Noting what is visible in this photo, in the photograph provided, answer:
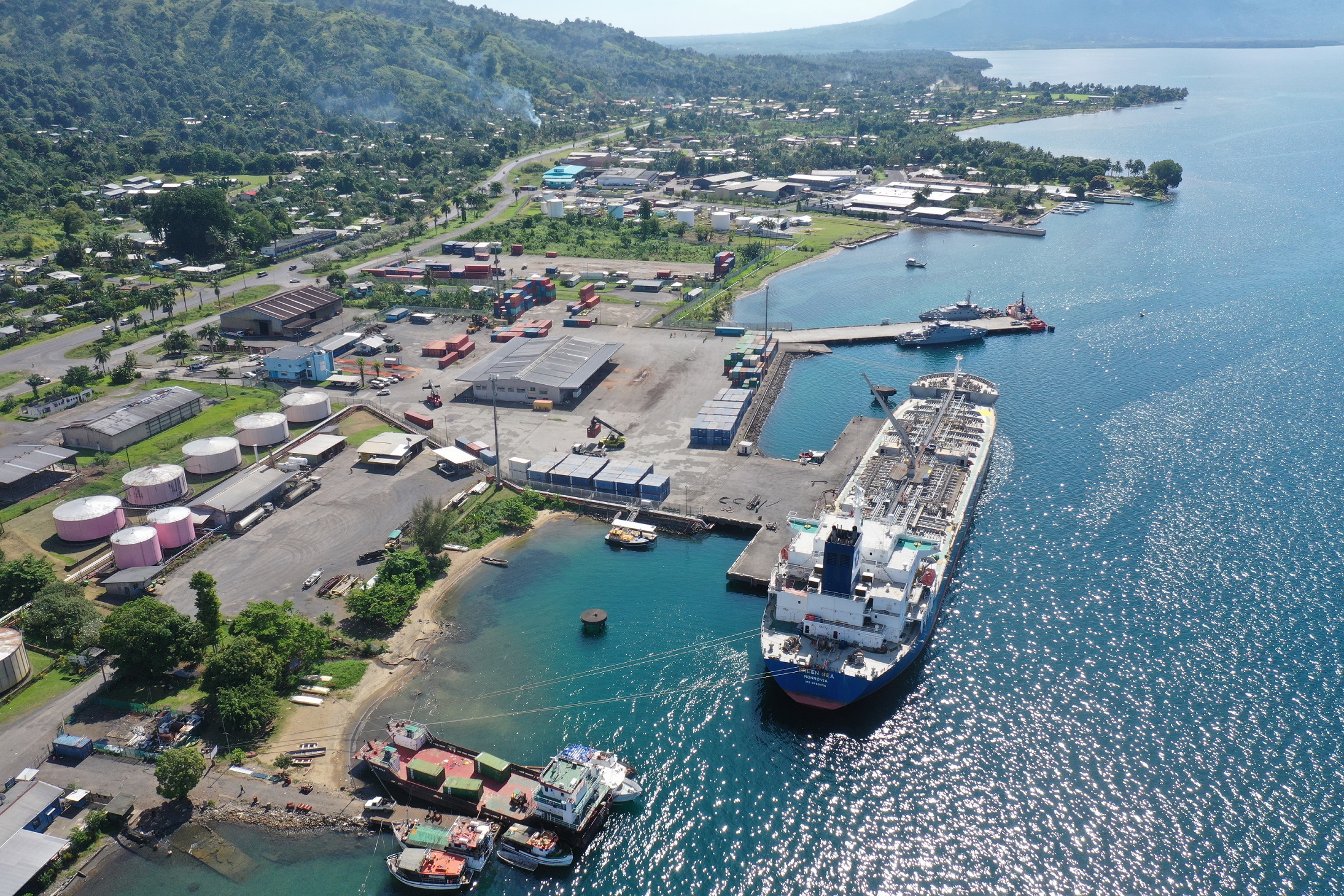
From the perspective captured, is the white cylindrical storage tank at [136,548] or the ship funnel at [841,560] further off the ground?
the ship funnel at [841,560]

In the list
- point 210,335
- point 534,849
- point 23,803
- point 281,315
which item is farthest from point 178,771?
point 281,315

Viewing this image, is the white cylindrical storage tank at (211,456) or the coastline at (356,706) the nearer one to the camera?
the coastline at (356,706)

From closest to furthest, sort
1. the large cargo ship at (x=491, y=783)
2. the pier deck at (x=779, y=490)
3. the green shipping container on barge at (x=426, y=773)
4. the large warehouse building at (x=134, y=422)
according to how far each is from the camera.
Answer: the large cargo ship at (x=491, y=783)
the green shipping container on barge at (x=426, y=773)
the pier deck at (x=779, y=490)
the large warehouse building at (x=134, y=422)

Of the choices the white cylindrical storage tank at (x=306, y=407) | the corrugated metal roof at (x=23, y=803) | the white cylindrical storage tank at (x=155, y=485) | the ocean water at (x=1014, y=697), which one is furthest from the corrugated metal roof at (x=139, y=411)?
the corrugated metal roof at (x=23, y=803)

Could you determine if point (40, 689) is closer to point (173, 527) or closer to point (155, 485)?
point (173, 527)

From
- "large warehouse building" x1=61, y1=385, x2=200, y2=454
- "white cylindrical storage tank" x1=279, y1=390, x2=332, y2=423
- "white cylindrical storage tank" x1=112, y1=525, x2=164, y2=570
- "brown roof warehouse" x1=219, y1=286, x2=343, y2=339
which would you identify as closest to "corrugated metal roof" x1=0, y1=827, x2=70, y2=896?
"white cylindrical storage tank" x1=112, y1=525, x2=164, y2=570

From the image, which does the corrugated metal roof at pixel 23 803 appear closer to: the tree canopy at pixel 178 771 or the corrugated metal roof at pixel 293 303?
the tree canopy at pixel 178 771

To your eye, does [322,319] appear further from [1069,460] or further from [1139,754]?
[1139,754]
